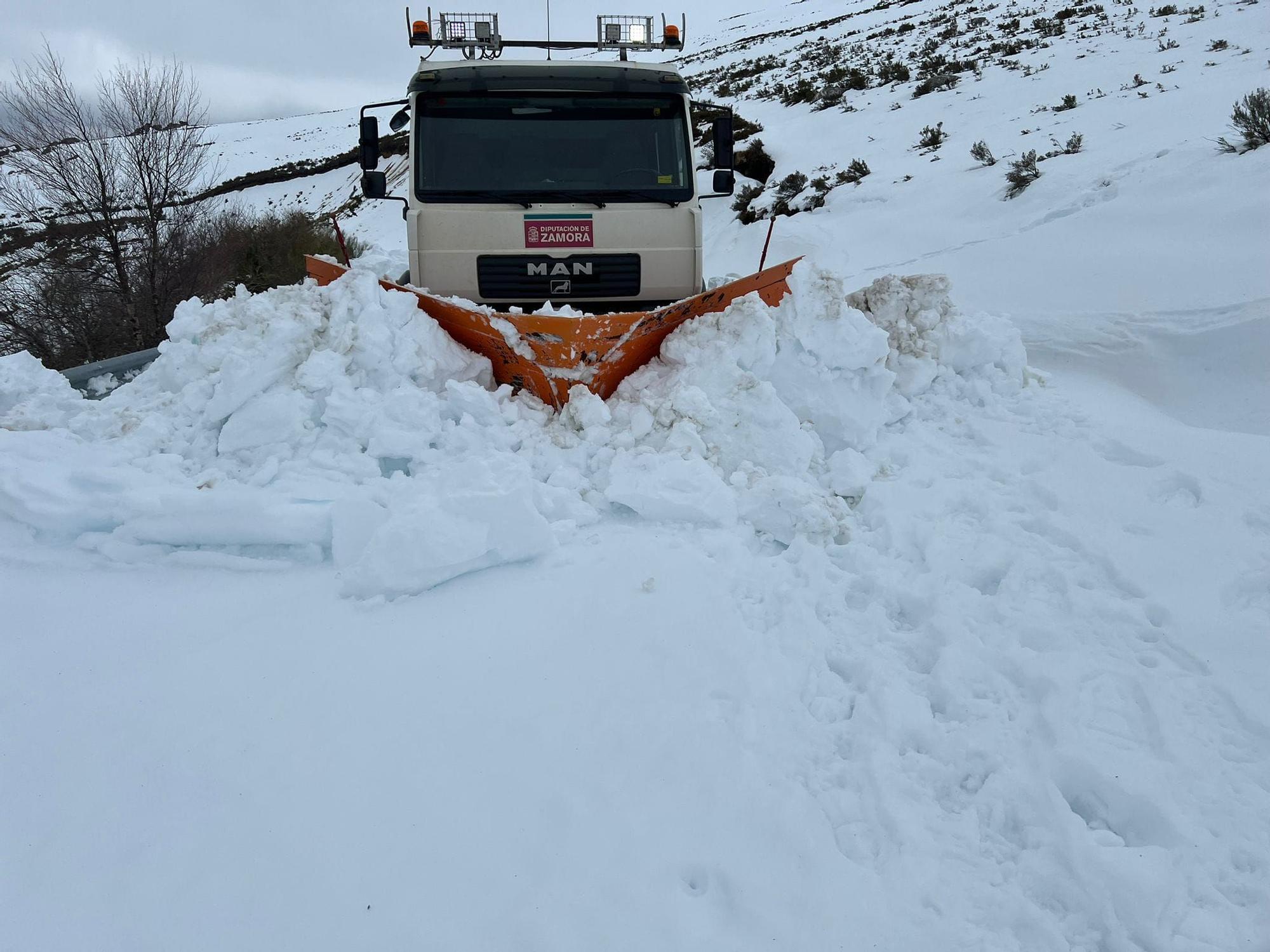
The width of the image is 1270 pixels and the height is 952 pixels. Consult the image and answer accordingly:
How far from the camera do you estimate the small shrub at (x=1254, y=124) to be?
700cm

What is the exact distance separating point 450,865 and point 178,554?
2.00 meters

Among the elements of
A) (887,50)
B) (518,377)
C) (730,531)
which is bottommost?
(730,531)

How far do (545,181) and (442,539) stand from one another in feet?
10.5

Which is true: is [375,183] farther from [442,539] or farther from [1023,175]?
[1023,175]

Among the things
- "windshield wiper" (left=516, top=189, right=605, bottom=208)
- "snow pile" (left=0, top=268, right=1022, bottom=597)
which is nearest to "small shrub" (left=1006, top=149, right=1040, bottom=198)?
"snow pile" (left=0, top=268, right=1022, bottom=597)

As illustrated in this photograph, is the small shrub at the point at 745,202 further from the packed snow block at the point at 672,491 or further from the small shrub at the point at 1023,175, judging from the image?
the packed snow block at the point at 672,491

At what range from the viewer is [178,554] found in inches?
121

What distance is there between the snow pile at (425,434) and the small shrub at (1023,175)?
5039 millimetres

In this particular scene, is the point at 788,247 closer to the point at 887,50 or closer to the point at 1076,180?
the point at 1076,180

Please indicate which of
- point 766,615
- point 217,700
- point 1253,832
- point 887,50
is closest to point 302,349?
point 217,700

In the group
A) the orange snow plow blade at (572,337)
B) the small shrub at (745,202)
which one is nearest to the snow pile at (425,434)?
the orange snow plow blade at (572,337)

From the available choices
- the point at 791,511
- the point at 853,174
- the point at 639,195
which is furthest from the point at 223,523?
the point at 853,174

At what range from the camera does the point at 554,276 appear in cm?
508

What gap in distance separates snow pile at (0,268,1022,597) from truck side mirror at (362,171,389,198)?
1.31m
